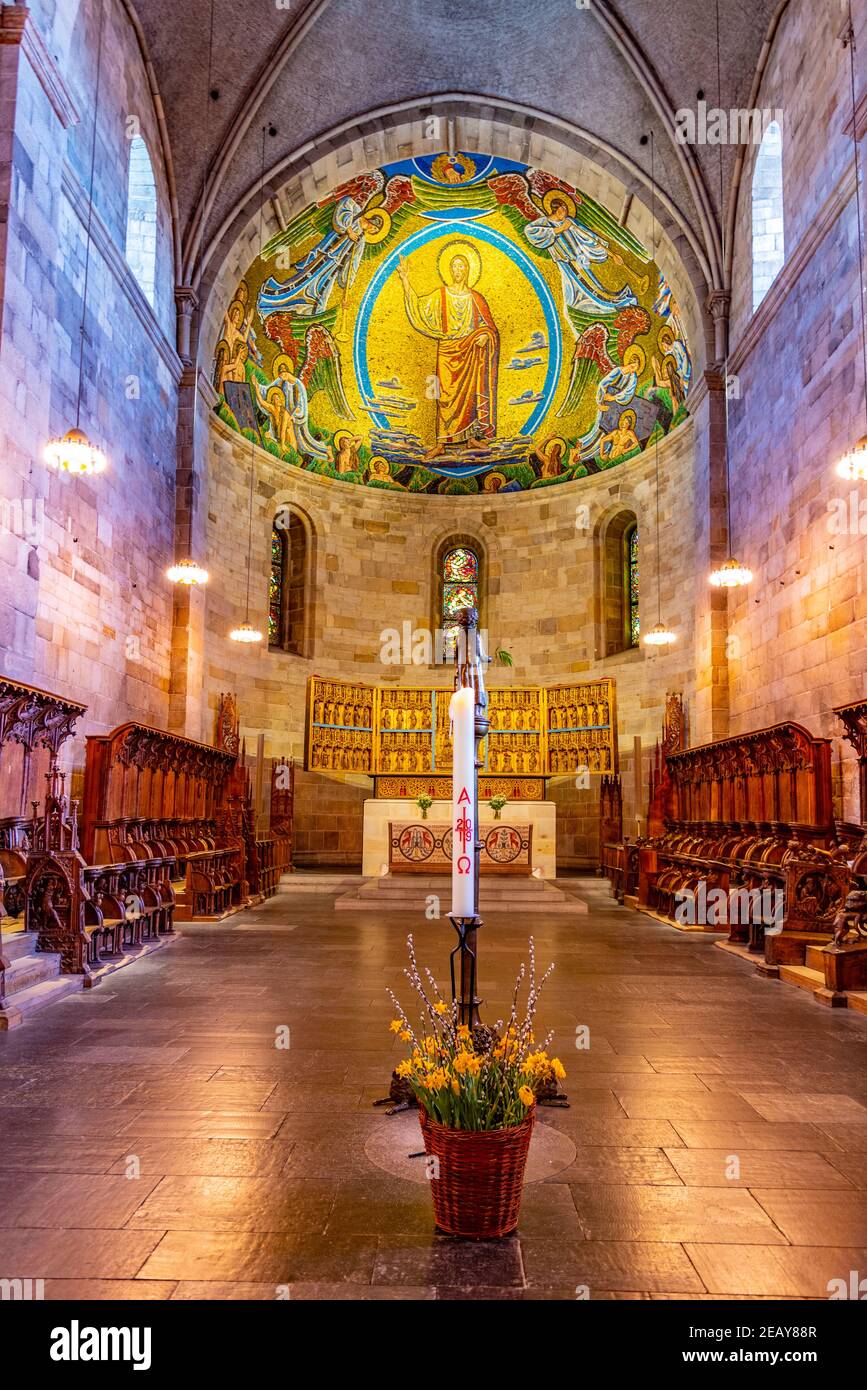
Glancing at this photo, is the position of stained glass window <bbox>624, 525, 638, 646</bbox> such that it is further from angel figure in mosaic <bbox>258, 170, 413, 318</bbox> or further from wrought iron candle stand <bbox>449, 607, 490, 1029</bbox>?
wrought iron candle stand <bbox>449, 607, 490, 1029</bbox>

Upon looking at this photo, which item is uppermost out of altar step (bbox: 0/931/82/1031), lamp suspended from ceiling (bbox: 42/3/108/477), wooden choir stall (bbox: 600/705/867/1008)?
lamp suspended from ceiling (bbox: 42/3/108/477)

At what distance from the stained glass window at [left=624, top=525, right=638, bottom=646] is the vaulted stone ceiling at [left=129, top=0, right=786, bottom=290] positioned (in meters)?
7.09

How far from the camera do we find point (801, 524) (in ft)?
40.2

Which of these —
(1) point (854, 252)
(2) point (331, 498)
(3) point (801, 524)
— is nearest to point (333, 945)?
(3) point (801, 524)

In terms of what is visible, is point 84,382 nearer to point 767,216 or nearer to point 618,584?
point 767,216

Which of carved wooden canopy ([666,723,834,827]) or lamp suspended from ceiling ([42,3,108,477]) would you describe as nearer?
lamp suspended from ceiling ([42,3,108,477])

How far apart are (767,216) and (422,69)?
7.12m

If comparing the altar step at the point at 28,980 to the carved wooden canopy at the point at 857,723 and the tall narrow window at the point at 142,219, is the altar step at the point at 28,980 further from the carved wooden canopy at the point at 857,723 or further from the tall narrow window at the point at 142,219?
the tall narrow window at the point at 142,219

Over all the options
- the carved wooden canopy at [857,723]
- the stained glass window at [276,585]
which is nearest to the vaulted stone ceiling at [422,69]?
the stained glass window at [276,585]

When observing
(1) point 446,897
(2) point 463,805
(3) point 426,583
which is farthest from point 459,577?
(2) point 463,805

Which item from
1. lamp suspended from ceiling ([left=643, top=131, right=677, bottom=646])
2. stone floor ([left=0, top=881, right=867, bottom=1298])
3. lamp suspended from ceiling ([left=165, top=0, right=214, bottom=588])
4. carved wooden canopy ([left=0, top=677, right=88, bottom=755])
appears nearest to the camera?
stone floor ([left=0, top=881, right=867, bottom=1298])

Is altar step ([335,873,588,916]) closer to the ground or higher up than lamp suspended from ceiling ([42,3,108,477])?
closer to the ground

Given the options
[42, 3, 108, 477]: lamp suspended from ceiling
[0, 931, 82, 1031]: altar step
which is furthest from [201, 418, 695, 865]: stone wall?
[0, 931, 82, 1031]: altar step

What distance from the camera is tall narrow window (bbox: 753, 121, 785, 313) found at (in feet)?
47.1
